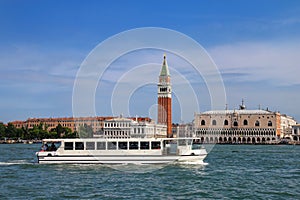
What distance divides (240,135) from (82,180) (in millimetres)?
121090

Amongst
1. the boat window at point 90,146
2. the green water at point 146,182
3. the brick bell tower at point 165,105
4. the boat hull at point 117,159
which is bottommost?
the green water at point 146,182

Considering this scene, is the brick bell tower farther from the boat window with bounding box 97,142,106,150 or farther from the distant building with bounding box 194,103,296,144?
the boat window with bounding box 97,142,106,150

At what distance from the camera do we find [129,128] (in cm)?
11494

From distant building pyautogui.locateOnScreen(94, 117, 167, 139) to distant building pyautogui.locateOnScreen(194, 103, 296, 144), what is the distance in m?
28.5

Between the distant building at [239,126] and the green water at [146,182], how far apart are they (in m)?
108

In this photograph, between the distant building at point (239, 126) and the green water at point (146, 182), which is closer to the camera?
the green water at point (146, 182)

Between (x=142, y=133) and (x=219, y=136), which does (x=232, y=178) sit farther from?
(x=219, y=136)

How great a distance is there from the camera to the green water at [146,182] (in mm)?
22609

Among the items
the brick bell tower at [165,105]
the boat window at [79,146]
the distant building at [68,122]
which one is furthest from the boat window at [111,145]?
the distant building at [68,122]

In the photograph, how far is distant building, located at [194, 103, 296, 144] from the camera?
141 m

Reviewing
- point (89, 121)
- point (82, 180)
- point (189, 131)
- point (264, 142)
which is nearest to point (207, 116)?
point (189, 131)

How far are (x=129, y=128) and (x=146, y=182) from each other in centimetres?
8837

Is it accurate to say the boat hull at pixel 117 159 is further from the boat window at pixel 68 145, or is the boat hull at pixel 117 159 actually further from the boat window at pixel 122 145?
the boat window at pixel 122 145

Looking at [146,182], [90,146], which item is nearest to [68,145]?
[90,146]
